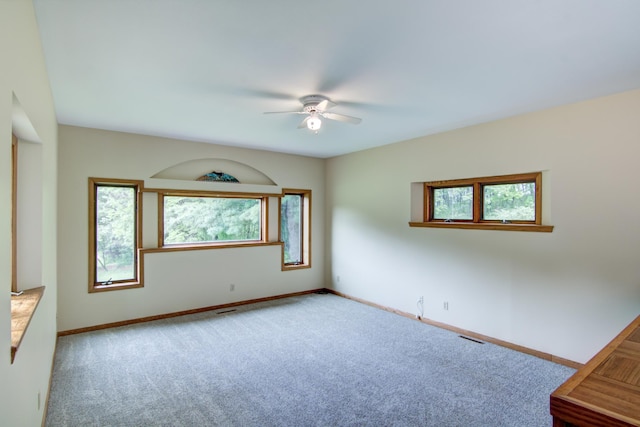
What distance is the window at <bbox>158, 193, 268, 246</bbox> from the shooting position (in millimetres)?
5070

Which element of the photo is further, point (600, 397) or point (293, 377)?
point (293, 377)

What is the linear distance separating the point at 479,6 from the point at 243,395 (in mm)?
3095

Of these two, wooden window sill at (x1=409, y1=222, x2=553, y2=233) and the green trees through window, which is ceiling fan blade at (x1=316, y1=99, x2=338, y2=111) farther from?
wooden window sill at (x1=409, y1=222, x2=553, y2=233)

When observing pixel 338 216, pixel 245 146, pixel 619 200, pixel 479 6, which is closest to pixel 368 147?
pixel 338 216

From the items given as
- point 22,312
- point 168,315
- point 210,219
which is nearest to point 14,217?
point 22,312

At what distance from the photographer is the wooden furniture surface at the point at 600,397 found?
785 millimetres

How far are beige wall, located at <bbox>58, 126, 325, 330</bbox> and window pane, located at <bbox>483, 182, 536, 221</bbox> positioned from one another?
3.10 meters

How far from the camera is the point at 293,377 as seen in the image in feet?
10.2

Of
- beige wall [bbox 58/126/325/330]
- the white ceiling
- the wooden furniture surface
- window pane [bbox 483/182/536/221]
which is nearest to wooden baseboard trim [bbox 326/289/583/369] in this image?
window pane [bbox 483/182/536/221]

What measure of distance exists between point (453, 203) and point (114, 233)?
454 centimetres

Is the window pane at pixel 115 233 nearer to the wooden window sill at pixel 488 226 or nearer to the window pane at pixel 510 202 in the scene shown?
the wooden window sill at pixel 488 226

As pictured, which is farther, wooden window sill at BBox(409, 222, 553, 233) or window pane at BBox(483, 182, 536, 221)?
window pane at BBox(483, 182, 536, 221)

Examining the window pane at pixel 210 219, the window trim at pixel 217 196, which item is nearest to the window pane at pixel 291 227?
the window trim at pixel 217 196

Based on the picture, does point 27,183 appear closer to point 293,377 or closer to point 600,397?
point 293,377
